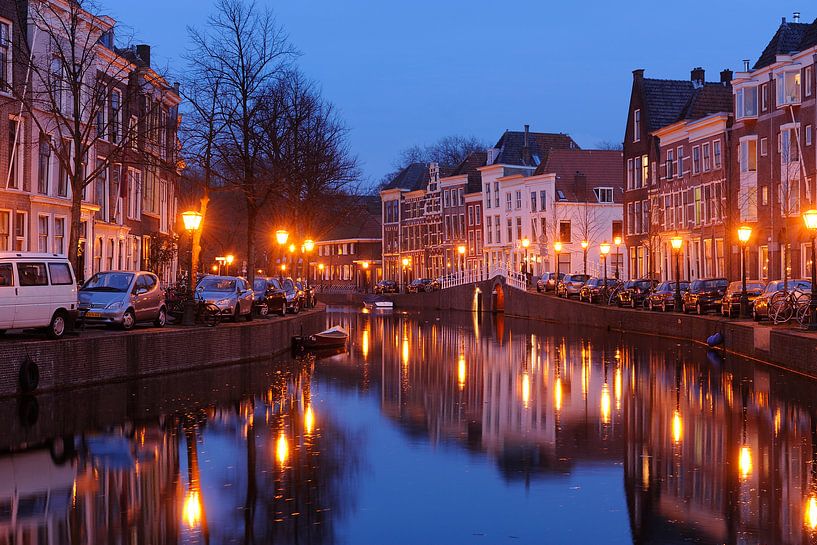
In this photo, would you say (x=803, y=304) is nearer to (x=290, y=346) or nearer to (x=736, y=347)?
(x=736, y=347)

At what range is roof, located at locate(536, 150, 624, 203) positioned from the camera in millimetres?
101750

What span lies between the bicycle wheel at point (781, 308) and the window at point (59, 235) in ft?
78.5

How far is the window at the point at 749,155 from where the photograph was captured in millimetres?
68812

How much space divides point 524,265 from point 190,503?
8766 centimetres

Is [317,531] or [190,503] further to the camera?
[190,503]

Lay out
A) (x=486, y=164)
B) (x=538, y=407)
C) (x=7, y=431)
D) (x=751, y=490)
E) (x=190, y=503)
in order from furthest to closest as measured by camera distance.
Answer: (x=486, y=164), (x=538, y=407), (x=7, y=431), (x=751, y=490), (x=190, y=503)

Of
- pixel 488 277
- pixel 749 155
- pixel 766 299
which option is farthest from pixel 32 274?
pixel 488 277

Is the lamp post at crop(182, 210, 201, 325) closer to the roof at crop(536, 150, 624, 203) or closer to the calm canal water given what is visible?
the calm canal water

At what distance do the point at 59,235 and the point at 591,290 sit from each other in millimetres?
33584

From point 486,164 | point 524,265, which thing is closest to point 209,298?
point 524,265

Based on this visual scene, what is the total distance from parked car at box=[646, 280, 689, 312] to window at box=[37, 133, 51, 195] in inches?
1053

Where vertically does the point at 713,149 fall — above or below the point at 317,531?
above

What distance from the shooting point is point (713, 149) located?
244 ft

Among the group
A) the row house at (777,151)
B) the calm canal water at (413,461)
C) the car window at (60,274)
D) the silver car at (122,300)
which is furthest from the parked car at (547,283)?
the car window at (60,274)
